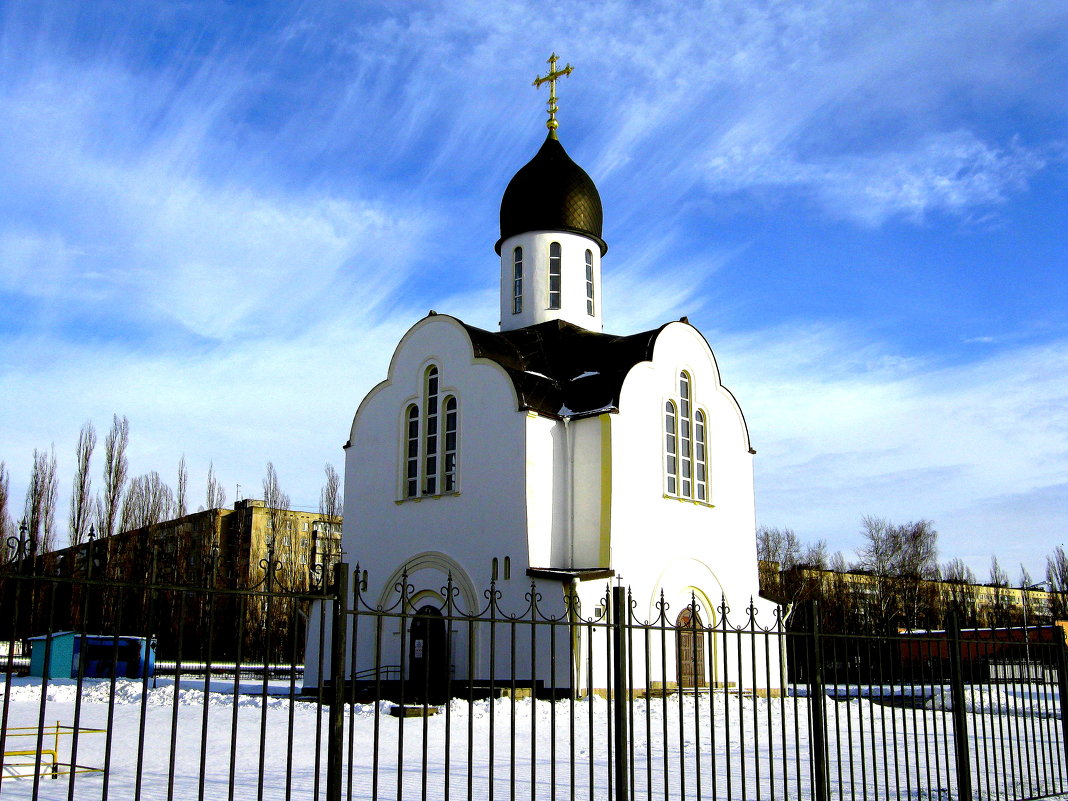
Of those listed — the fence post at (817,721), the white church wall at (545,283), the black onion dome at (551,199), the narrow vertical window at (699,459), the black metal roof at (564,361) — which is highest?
the black onion dome at (551,199)

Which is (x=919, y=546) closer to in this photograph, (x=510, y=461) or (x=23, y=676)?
(x=510, y=461)

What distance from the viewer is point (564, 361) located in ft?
75.3

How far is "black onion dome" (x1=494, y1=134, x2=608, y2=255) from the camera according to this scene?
25000 mm

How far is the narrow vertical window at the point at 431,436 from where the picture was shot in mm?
21719

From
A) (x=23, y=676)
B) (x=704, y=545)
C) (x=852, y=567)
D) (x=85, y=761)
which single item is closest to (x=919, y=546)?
(x=852, y=567)

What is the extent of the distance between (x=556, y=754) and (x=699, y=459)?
476 inches

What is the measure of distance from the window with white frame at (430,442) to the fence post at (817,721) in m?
14.2

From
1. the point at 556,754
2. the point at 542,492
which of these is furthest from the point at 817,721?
the point at 542,492

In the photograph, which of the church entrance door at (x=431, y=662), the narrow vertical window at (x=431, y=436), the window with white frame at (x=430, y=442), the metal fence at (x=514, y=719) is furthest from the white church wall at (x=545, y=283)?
the church entrance door at (x=431, y=662)

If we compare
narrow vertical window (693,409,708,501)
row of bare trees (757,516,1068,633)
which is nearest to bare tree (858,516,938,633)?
row of bare trees (757,516,1068,633)

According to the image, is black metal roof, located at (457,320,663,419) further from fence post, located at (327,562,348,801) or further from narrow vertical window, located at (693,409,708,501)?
fence post, located at (327,562,348,801)

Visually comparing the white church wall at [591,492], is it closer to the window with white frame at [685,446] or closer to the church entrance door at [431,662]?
the window with white frame at [685,446]

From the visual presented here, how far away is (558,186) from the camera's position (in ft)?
82.6

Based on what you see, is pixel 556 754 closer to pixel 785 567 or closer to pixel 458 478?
pixel 458 478
